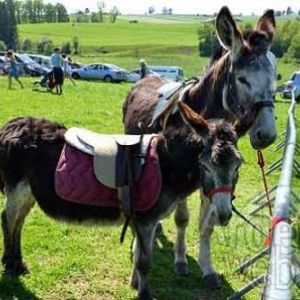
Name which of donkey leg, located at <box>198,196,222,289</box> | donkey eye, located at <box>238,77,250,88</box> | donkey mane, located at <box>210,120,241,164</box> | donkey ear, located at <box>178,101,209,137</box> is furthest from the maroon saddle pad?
donkey leg, located at <box>198,196,222,289</box>

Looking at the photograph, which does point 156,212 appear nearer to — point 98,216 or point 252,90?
point 98,216

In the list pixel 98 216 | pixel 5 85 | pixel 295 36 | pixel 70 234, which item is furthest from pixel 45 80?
pixel 295 36

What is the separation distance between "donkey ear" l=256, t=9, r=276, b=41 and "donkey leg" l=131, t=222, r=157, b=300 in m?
1.92

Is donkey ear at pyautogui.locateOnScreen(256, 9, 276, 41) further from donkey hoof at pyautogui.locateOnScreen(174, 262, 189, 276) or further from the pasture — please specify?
donkey hoof at pyautogui.locateOnScreen(174, 262, 189, 276)

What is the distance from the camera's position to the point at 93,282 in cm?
550

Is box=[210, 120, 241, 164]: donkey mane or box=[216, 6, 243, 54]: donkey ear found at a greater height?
box=[216, 6, 243, 54]: donkey ear

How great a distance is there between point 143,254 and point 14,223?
1301 millimetres

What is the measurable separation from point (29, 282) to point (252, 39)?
300cm

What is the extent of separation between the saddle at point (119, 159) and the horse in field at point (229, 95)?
409 millimetres

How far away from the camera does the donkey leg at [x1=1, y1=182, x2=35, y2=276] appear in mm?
5113

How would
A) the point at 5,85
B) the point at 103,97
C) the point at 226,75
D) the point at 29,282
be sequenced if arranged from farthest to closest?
the point at 5,85, the point at 103,97, the point at 29,282, the point at 226,75

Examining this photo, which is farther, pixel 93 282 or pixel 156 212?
pixel 93 282

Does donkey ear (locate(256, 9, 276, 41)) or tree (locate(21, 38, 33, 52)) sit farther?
tree (locate(21, 38, 33, 52))

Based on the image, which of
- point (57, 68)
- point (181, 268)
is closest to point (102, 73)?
point (57, 68)
